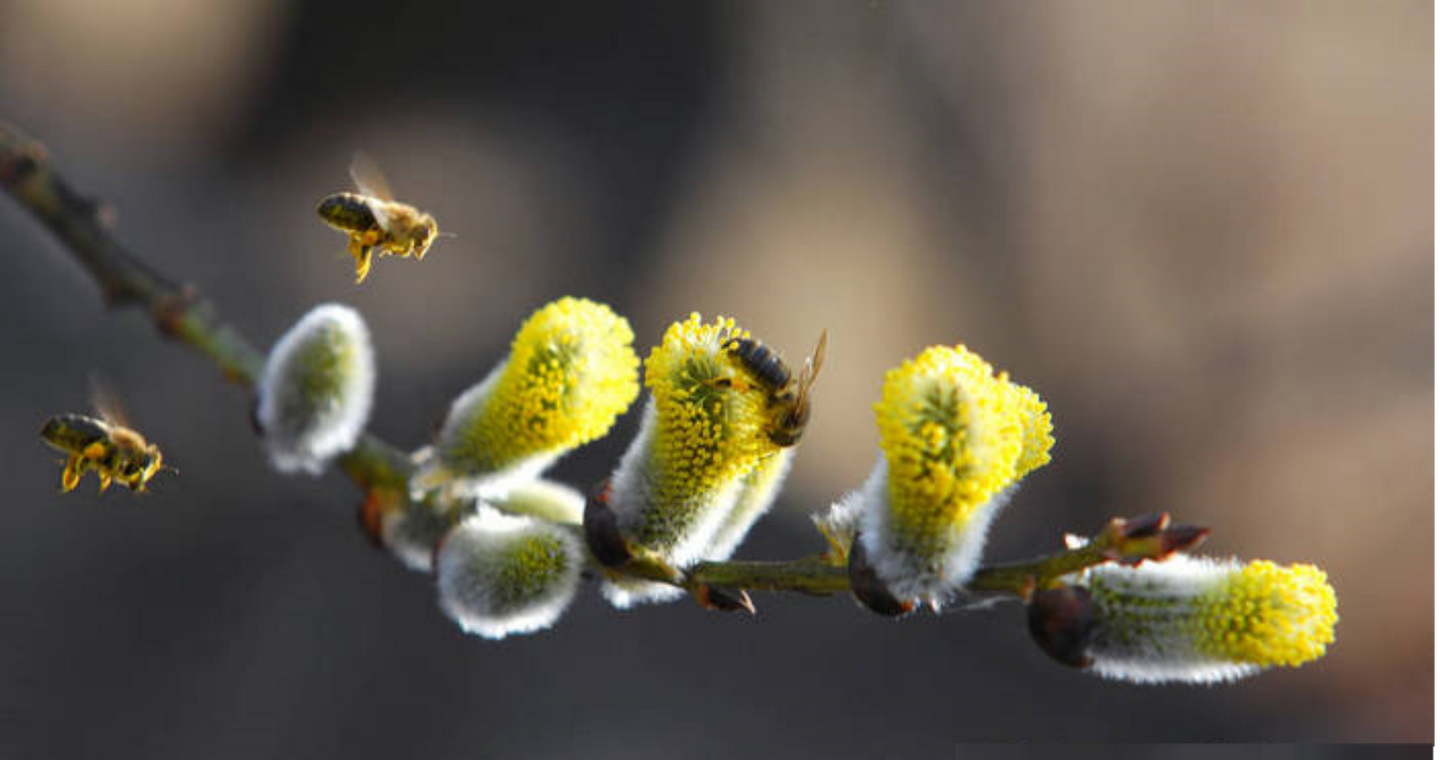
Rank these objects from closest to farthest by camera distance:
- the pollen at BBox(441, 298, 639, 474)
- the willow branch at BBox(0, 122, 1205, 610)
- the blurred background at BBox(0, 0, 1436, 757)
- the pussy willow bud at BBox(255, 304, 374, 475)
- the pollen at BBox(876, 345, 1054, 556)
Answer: the pollen at BBox(876, 345, 1054, 556)
the willow branch at BBox(0, 122, 1205, 610)
the pollen at BBox(441, 298, 639, 474)
the pussy willow bud at BBox(255, 304, 374, 475)
the blurred background at BBox(0, 0, 1436, 757)

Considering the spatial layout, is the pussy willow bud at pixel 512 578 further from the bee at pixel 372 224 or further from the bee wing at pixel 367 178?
the bee wing at pixel 367 178

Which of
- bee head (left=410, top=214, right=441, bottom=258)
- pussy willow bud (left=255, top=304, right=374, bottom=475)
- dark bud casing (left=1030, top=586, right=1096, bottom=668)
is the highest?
bee head (left=410, top=214, right=441, bottom=258)

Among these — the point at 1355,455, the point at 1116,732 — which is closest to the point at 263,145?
the point at 1116,732

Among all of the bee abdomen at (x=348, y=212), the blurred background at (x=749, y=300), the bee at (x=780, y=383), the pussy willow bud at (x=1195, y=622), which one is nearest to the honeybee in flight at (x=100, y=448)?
the bee abdomen at (x=348, y=212)

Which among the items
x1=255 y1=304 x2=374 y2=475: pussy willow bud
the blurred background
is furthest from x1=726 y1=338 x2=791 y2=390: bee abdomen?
the blurred background

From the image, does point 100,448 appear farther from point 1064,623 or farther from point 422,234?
point 1064,623

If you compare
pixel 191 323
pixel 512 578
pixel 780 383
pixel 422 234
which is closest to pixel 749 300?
pixel 191 323

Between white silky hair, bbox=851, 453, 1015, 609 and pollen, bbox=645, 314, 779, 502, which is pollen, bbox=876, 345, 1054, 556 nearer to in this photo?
white silky hair, bbox=851, 453, 1015, 609
